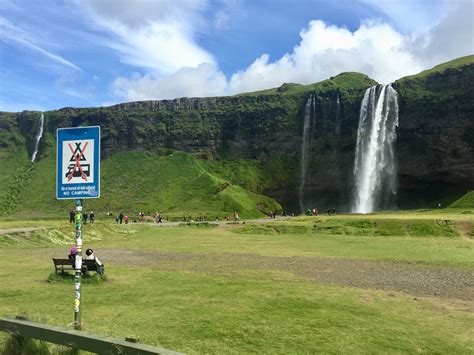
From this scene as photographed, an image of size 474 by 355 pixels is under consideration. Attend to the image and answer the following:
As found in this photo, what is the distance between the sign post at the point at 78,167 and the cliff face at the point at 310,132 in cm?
9609

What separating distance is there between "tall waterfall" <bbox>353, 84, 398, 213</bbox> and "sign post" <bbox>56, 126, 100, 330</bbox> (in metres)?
91.9

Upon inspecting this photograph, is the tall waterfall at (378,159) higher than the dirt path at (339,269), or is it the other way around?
the tall waterfall at (378,159)

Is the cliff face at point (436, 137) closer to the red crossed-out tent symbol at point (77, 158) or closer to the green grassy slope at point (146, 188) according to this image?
the green grassy slope at point (146, 188)

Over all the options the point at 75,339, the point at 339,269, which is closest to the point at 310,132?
the point at 339,269

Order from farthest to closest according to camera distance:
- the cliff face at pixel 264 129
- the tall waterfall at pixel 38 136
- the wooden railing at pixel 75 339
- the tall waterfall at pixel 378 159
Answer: the tall waterfall at pixel 38 136
the cliff face at pixel 264 129
the tall waterfall at pixel 378 159
the wooden railing at pixel 75 339

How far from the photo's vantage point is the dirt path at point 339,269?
656 inches

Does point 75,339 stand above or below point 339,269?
above

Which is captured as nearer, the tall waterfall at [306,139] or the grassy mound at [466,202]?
the grassy mound at [466,202]

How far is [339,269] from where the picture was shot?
20.9 meters

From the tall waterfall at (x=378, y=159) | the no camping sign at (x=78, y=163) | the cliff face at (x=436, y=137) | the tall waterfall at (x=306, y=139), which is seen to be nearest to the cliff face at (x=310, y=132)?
the cliff face at (x=436, y=137)

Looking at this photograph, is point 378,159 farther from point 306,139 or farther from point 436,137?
point 306,139

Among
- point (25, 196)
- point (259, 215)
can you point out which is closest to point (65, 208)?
point (25, 196)

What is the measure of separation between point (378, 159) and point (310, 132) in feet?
74.2

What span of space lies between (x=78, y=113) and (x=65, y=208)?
49.2 m
